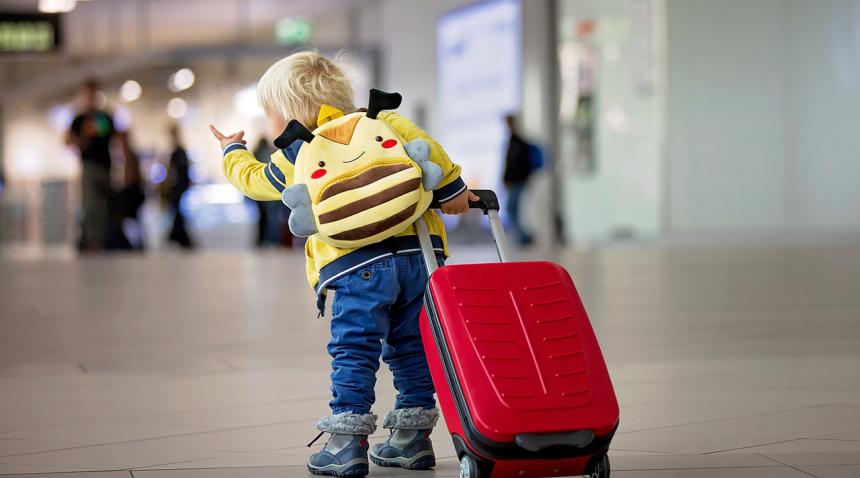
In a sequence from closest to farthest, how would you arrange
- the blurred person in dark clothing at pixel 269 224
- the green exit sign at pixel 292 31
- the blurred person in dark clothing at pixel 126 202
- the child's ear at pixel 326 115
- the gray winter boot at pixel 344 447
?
the gray winter boot at pixel 344 447
the child's ear at pixel 326 115
the blurred person in dark clothing at pixel 126 202
the blurred person in dark clothing at pixel 269 224
the green exit sign at pixel 292 31

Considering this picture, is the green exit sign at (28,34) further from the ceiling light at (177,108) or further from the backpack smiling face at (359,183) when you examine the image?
the backpack smiling face at (359,183)

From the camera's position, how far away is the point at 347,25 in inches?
1113

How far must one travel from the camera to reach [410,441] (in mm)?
3061

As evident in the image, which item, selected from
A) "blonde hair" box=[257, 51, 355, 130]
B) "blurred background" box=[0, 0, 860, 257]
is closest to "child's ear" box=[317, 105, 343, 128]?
"blonde hair" box=[257, 51, 355, 130]

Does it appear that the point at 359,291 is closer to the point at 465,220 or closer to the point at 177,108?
the point at 465,220

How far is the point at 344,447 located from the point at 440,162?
0.70 meters

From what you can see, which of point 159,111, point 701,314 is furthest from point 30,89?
point 701,314

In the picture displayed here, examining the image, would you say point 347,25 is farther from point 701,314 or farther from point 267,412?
point 267,412

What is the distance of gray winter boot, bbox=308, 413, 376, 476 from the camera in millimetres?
2910

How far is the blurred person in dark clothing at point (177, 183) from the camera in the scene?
64.8 ft

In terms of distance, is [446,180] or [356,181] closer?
[356,181]

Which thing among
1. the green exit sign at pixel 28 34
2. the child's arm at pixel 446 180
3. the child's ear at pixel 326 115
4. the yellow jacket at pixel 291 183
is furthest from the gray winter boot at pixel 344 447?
the green exit sign at pixel 28 34

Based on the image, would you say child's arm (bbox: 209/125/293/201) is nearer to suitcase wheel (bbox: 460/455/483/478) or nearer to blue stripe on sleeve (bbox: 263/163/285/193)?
blue stripe on sleeve (bbox: 263/163/285/193)

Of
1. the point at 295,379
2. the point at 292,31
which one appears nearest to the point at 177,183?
the point at 292,31
